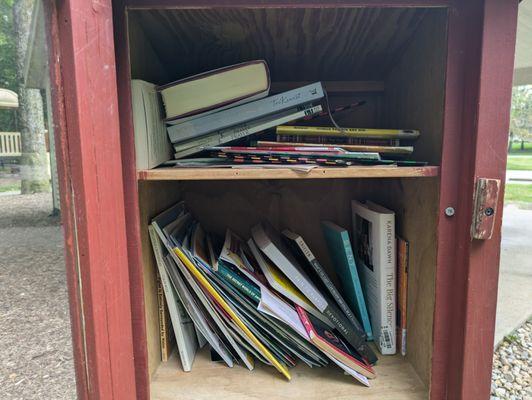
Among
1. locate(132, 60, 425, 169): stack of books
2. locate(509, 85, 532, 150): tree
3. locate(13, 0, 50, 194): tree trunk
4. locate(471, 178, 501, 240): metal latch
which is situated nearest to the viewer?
locate(471, 178, 501, 240): metal latch

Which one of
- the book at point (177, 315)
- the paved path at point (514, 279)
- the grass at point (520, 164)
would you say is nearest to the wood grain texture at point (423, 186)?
the book at point (177, 315)

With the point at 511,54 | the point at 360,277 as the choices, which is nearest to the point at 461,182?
the point at 511,54

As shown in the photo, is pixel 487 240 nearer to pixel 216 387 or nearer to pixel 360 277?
pixel 360 277

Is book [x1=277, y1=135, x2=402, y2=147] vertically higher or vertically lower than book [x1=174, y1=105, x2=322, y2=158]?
lower

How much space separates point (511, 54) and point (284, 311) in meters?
0.58

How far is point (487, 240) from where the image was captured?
0.60 m

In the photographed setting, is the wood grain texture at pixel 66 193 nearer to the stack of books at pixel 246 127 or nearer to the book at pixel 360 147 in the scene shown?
the stack of books at pixel 246 127

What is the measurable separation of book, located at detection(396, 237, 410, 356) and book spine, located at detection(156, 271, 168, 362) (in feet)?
1.64

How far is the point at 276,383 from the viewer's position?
2.47ft

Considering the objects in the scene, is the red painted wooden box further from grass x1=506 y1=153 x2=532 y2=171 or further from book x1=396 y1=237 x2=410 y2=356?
grass x1=506 y1=153 x2=532 y2=171

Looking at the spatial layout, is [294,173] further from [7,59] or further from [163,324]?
[7,59]

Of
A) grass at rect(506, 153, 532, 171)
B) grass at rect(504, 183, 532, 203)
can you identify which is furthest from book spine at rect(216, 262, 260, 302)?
→ grass at rect(506, 153, 532, 171)

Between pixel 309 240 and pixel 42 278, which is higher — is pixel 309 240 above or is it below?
above

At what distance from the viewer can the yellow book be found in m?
0.71
